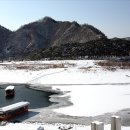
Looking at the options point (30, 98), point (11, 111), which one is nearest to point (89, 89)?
point (30, 98)

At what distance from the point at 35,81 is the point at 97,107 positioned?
104 feet

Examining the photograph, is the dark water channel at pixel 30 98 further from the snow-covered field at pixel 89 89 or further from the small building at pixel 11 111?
the small building at pixel 11 111

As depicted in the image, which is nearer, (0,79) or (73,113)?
(73,113)

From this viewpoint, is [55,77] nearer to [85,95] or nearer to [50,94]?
[50,94]

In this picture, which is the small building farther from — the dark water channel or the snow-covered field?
the dark water channel

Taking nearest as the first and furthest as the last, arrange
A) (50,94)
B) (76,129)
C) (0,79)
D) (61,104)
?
1. (76,129)
2. (61,104)
3. (50,94)
4. (0,79)

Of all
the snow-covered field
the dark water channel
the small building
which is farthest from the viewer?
the dark water channel

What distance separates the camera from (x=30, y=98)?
49.6 meters

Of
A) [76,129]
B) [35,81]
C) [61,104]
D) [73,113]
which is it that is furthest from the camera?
[35,81]

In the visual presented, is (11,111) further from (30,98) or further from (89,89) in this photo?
(89,89)

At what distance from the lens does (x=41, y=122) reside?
32531 mm

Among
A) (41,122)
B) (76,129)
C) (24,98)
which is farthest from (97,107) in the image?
(24,98)

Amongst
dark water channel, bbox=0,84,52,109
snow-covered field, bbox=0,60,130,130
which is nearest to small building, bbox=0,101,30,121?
snow-covered field, bbox=0,60,130,130

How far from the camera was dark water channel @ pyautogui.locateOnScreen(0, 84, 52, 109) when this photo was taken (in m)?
44.3
